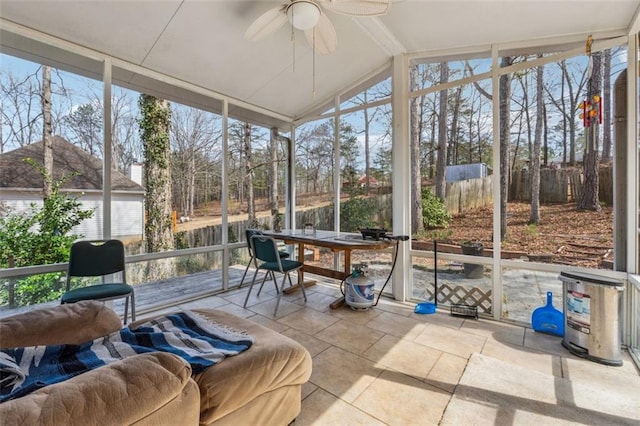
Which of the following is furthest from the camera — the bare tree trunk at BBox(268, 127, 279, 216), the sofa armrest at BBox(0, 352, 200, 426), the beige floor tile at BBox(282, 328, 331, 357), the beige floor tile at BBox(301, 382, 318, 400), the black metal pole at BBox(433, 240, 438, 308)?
the bare tree trunk at BBox(268, 127, 279, 216)

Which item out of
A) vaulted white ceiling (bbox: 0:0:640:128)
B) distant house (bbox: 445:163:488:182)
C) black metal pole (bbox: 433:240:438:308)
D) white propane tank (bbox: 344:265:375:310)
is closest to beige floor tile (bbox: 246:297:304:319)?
white propane tank (bbox: 344:265:375:310)

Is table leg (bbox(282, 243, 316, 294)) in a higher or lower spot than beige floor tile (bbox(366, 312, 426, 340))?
higher

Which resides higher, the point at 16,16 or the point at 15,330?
the point at 16,16

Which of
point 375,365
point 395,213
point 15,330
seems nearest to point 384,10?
point 395,213

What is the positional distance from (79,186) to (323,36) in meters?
2.84

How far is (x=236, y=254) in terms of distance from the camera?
14.3ft

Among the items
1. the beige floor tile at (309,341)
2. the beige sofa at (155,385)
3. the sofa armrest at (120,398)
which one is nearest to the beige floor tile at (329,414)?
the beige sofa at (155,385)

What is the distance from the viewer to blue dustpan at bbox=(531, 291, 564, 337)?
2.63 m

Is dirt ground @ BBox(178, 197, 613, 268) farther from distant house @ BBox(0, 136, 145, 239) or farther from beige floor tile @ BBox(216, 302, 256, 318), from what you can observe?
distant house @ BBox(0, 136, 145, 239)

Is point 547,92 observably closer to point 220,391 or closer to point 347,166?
point 347,166

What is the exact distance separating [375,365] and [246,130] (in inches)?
158

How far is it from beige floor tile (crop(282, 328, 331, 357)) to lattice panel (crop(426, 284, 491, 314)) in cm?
165

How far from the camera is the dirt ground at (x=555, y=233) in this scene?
104 inches

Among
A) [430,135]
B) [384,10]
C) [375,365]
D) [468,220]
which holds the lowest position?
[375,365]
